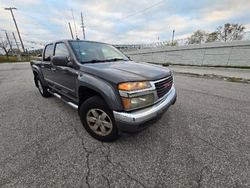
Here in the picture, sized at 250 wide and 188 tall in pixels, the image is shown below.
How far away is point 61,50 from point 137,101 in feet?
7.78

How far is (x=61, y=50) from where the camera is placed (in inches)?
131

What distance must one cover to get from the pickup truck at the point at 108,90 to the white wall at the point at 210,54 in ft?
49.4

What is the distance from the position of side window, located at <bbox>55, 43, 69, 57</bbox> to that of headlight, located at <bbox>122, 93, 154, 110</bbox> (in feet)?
5.96

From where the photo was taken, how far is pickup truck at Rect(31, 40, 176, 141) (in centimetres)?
201

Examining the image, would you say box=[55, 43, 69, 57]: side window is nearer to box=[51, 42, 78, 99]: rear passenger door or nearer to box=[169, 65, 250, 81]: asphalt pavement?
box=[51, 42, 78, 99]: rear passenger door

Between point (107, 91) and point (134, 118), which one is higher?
point (107, 91)

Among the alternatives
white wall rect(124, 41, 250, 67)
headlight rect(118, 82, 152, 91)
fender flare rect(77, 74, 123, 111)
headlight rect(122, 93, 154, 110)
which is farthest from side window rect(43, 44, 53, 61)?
white wall rect(124, 41, 250, 67)

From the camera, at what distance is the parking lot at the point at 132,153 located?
5.96 feet

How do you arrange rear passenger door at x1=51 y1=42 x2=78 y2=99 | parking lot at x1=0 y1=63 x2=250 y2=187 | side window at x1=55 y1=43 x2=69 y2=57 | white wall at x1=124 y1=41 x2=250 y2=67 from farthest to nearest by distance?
white wall at x1=124 y1=41 x2=250 y2=67 → side window at x1=55 y1=43 x2=69 y2=57 → rear passenger door at x1=51 y1=42 x2=78 y2=99 → parking lot at x1=0 y1=63 x2=250 y2=187

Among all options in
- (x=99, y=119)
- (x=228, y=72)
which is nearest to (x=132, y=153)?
(x=99, y=119)

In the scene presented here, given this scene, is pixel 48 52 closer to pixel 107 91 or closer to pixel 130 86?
pixel 107 91

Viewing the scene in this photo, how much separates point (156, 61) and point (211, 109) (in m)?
21.0

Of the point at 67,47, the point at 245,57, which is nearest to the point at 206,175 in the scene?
the point at 67,47

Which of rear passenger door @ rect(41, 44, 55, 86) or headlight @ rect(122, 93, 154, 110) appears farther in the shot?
rear passenger door @ rect(41, 44, 55, 86)
